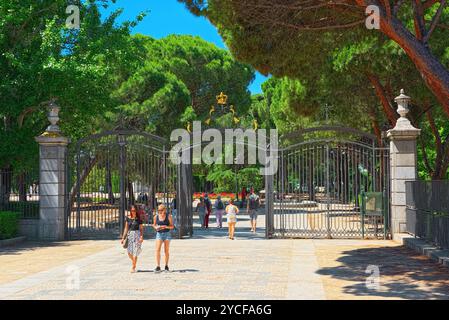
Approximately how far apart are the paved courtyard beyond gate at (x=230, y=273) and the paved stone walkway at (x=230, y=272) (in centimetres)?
2

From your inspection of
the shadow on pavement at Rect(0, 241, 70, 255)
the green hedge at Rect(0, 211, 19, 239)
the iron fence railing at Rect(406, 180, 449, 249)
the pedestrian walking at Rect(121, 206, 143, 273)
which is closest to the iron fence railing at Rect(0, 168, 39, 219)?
the green hedge at Rect(0, 211, 19, 239)

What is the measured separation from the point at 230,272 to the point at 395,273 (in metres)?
3.31

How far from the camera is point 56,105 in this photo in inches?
750

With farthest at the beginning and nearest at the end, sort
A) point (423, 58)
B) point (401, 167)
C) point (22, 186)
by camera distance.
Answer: point (22, 186), point (401, 167), point (423, 58)

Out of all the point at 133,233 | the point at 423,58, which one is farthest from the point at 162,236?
the point at 423,58

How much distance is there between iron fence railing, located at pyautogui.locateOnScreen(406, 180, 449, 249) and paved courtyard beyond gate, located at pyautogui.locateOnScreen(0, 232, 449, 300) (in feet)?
2.53

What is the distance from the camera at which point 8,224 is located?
1817 cm

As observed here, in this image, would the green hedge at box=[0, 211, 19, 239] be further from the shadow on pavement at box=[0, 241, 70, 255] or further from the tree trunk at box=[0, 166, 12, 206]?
the tree trunk at box=[0, 166, 12, 206]

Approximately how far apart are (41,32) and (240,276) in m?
13.3

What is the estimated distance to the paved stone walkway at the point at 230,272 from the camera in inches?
360

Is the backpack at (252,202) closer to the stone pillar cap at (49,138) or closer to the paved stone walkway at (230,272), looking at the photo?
the paved stone walkway at (230,272)

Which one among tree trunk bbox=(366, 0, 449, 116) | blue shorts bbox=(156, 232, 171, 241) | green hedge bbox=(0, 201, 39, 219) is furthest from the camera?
green hedge bbox=(0, 201, 39, 219)

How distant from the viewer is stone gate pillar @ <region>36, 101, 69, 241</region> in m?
18.8

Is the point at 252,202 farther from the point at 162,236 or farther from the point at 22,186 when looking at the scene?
the point at 162,236
